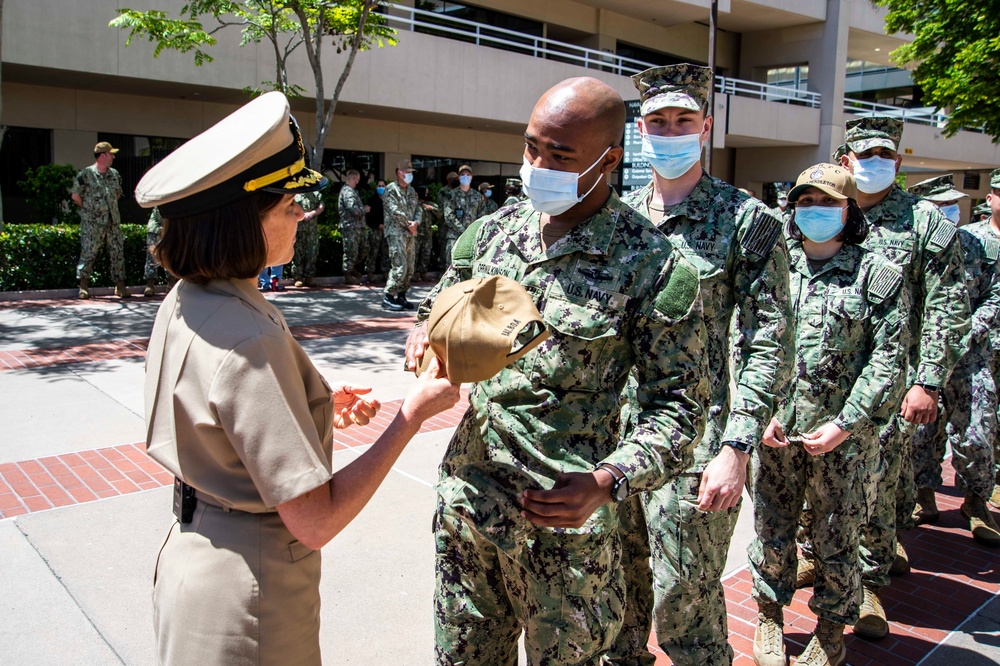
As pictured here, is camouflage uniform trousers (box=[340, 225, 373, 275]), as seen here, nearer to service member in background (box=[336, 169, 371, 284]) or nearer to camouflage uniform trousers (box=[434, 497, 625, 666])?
service member in background (box=[336, 169, 371, 284])

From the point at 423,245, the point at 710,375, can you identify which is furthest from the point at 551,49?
the point at 710,375

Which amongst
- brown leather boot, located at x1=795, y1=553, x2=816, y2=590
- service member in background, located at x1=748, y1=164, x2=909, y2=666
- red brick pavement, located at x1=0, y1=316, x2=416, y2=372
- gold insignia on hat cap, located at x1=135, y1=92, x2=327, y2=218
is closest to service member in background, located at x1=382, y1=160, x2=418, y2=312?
red brick pavement, located at x1=0, y1=316, x2=416, y2=372

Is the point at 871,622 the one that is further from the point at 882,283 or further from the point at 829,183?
the point at 829,183

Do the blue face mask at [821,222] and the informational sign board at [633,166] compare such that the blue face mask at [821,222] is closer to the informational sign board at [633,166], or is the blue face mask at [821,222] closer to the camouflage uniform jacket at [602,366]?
the camouflage uniform jacket at [602,366]

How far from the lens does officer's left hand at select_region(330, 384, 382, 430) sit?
223 centimetres

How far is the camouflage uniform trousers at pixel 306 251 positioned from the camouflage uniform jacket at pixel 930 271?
1183cm

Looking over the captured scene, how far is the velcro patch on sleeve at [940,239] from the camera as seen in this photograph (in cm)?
404

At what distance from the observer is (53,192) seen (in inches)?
560

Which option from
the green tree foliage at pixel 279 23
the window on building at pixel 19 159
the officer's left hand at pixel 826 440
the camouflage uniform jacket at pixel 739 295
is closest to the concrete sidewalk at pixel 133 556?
the officer's left hand at pixel 826 440

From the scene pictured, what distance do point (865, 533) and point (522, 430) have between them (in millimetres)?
2761

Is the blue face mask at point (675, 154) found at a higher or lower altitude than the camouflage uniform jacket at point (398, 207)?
lower

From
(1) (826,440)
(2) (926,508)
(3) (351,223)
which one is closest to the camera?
(1) (826,440)

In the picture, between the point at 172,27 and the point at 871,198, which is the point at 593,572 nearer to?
the point at 871,198

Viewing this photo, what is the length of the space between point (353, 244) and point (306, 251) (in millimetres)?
859
